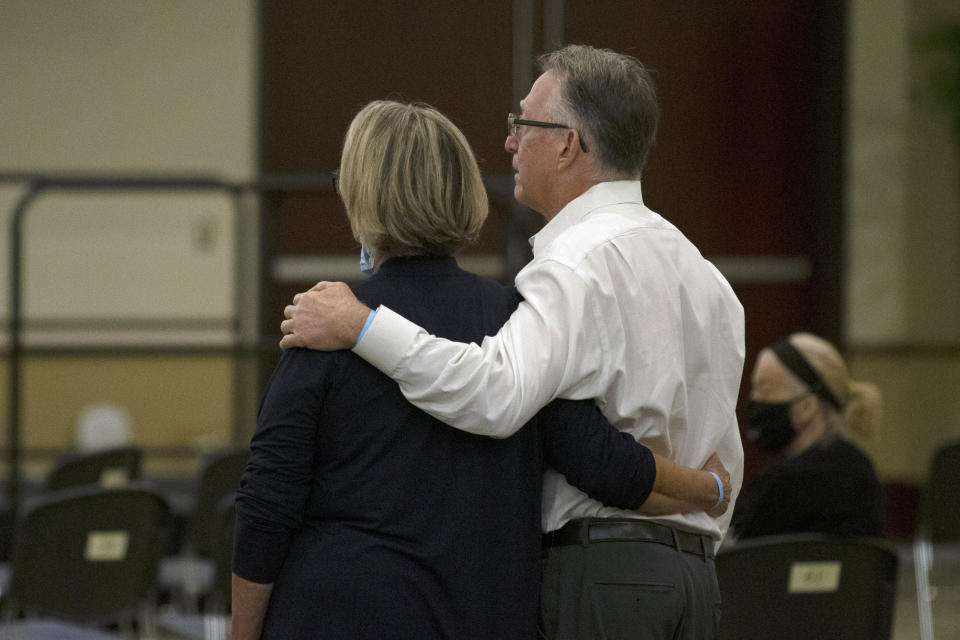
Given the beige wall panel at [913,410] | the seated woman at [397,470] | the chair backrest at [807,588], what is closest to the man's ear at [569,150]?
the seated woman at [397,470]

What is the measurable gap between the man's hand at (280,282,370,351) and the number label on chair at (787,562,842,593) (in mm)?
1219

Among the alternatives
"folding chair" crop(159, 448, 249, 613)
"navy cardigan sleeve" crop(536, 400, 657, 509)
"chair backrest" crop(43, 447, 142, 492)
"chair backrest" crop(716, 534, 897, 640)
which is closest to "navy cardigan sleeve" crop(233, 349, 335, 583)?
"navy cardigan sleeve" crop(536, 400, 657, 509)

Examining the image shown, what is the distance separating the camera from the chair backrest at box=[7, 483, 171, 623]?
2832mm

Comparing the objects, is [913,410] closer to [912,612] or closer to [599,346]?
[912,612]

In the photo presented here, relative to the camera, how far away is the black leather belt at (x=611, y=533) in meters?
1.53

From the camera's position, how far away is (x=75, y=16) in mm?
6188

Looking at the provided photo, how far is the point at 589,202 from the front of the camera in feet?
5.28

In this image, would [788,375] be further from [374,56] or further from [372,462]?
[374,56]

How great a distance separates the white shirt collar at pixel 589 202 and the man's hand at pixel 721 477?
14.4 inches

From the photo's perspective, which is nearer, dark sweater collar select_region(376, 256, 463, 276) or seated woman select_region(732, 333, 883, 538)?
dark sweater collar select_region(376, 256, 463, 276)

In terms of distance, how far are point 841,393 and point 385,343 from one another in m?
1.68

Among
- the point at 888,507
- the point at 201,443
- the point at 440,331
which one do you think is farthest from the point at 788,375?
the point at 201,443

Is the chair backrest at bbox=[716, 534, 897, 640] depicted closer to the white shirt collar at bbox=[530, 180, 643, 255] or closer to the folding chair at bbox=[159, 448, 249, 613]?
the white shirt collar at bbox=[530, 180, 643, 255]

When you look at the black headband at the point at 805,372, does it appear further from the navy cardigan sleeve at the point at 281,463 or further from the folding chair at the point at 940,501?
the navy cardigan sleeve at the point at 281,463
